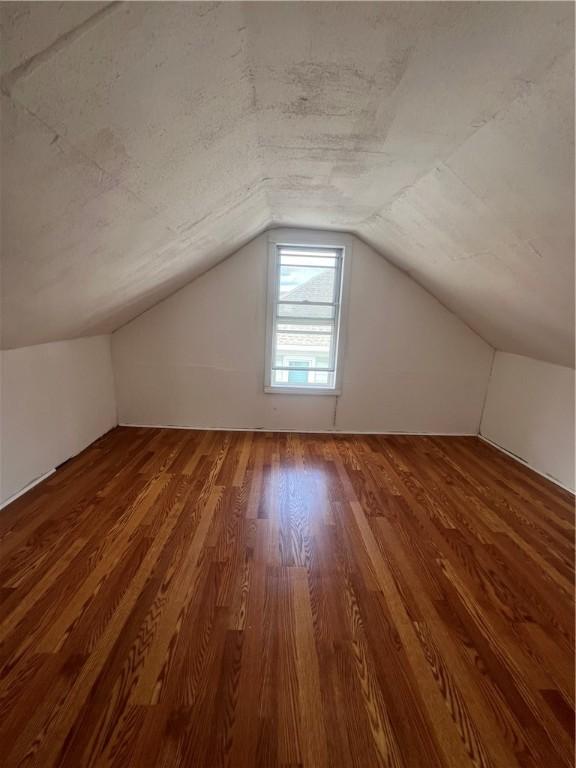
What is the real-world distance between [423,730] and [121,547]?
1.54 m

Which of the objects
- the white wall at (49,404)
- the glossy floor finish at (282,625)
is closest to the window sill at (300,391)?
the glossy floor finish at (282,625)

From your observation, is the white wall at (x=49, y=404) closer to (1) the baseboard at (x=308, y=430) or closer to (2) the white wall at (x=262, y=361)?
(2) the white wall at (x=262, y=361)

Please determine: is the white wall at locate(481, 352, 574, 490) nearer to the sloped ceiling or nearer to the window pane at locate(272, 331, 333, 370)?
the sloped ceiling

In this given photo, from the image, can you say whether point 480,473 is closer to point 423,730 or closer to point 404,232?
point 404,232

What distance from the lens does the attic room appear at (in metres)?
0.94

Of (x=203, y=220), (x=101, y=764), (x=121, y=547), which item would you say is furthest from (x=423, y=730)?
(x=203, y=220)

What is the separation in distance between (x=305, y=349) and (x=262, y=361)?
49 cm

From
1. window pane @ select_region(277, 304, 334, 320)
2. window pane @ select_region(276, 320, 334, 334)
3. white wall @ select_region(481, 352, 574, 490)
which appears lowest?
white wall @ select_region(481, 352, 574, 490)

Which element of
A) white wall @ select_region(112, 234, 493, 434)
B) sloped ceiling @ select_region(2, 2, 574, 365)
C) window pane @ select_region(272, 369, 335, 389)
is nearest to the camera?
sloped ceiling @ select_region(2, 2, 574, 365)

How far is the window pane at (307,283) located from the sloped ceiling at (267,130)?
1.34m

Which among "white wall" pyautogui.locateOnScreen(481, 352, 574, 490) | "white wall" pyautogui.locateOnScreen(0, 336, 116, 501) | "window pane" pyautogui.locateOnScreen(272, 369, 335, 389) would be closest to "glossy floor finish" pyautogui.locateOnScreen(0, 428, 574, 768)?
"white wall" pyautogui.locateOnScreen(0, 336, 116, 501)

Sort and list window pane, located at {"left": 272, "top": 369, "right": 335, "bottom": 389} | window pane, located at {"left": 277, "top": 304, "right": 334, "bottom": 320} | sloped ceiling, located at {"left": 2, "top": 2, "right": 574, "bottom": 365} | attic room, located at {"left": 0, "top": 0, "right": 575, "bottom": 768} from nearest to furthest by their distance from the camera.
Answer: sloped ceiling, located at {"left": 2, "top": 2, "right": 574, "bottom": 365}
attic room, located at {"left": 0, "top": 0, "right": 575, "bottom": 768}
window pane, located at {"left": 277, "top": 304, "right": 334, "bottom": 320}
window pane, located at {"left": 272, "top": 369, "right": 335, "bottom": 389}

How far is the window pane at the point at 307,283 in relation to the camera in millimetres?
3615

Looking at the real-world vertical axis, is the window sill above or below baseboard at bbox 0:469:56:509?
above
